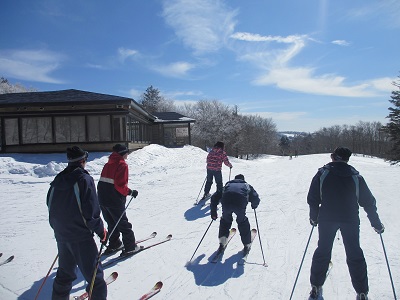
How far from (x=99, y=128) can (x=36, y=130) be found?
149 inches

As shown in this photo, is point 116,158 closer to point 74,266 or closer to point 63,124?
point 74,266

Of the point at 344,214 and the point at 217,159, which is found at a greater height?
the point at 217,159

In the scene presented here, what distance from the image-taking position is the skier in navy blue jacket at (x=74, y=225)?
3213 mm

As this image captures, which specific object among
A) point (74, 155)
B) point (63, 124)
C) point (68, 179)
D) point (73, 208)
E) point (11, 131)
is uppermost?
point (63, 124)

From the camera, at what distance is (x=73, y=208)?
3.22 meters

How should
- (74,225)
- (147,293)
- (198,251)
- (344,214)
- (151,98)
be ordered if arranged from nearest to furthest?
(74,225)
(344,214)
(147,293)
(198,251)
(151,98)

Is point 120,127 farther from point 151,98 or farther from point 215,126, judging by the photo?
point 151,98

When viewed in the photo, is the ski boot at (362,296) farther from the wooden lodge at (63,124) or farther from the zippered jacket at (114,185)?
the wooden lodge at (63,124)

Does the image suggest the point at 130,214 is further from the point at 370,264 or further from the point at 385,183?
the point at 385,183

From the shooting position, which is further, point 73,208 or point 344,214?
point 344,214

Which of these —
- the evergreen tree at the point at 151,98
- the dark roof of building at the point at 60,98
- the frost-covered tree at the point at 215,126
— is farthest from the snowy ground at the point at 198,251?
the evergreen tree at the point at 151,98

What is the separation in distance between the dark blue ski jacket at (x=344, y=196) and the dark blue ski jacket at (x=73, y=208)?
109 inches

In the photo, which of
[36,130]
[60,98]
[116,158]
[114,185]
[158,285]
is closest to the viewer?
[158,285]

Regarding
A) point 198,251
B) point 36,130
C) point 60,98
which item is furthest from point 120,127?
point 198,251
